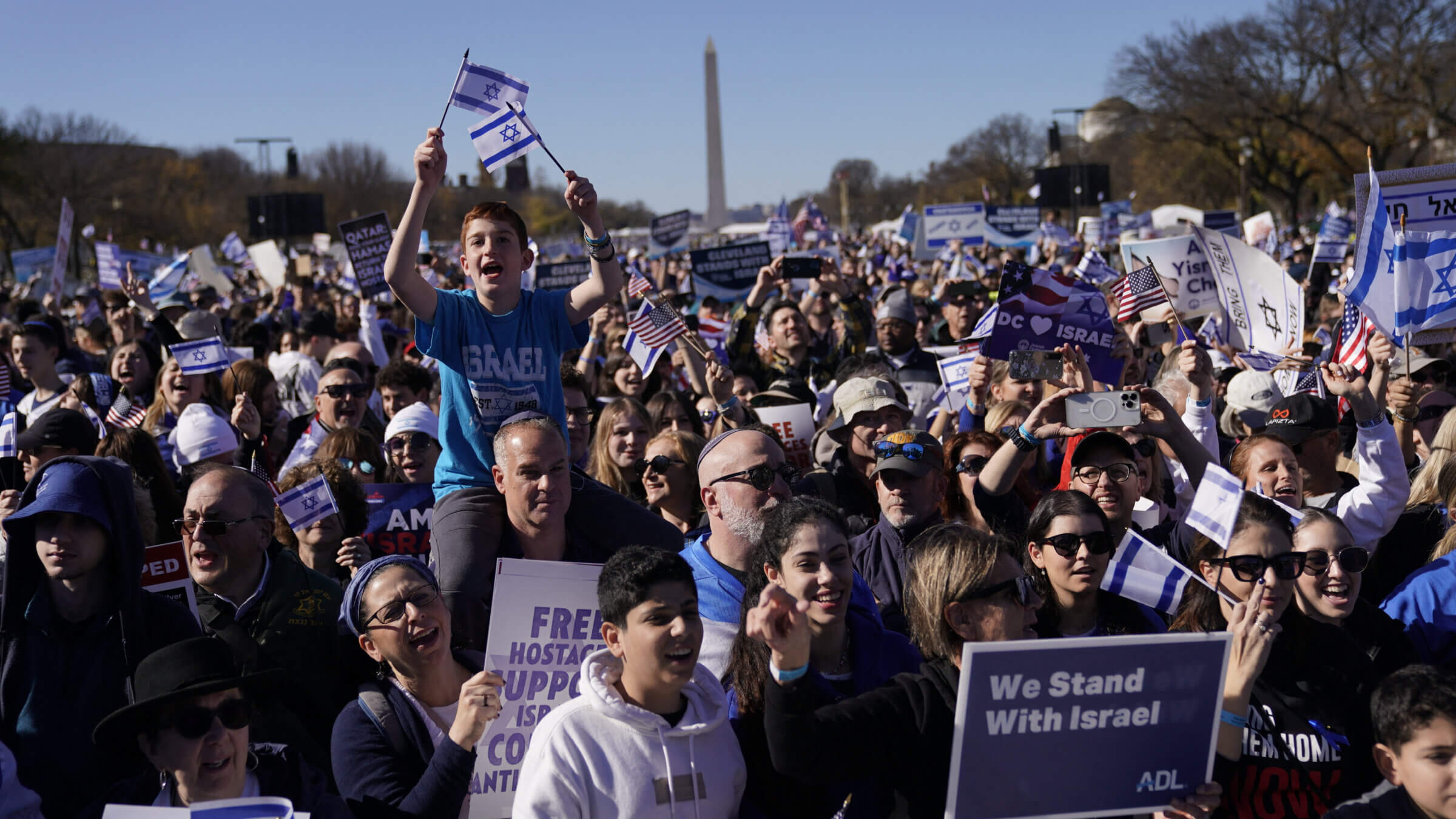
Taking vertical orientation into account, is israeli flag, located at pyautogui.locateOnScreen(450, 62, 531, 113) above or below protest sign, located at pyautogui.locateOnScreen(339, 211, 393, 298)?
above

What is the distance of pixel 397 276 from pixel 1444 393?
5.74 m

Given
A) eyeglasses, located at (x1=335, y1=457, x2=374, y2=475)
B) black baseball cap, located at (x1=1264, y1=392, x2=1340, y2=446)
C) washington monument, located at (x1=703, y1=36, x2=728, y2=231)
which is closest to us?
black baseball cap, located at (x1=1264, y1=392, x2=1340, y2=446)

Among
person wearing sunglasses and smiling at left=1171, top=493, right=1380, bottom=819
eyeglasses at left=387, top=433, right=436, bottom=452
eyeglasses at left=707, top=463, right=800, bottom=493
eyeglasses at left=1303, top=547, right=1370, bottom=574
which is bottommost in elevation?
person wearing sunglasses and smiling at left=1171, top=493, right=1380, bottom=819

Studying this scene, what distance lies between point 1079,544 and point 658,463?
2.27 meters

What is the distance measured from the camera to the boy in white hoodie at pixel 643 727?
10.4 feet

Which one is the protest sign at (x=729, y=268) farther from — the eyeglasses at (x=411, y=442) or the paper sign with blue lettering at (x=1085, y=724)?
the paper sign with blue lettering at (x=1085, y=724)

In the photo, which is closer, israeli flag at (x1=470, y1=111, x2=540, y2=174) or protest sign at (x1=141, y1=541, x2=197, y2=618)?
protest sign at (x1=141, y1=541, x2=197, y2=618)

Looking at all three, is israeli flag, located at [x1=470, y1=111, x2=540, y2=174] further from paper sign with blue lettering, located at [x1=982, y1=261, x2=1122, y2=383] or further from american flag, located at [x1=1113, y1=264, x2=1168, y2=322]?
american flag, located at [x1=1113, y1=264, x2=1168, y2=322]

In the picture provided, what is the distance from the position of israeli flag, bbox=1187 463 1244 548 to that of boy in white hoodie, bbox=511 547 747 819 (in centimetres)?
159

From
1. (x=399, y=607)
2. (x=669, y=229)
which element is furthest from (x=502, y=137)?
(x=669, y=229)

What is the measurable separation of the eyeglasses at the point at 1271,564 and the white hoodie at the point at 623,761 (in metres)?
1.68

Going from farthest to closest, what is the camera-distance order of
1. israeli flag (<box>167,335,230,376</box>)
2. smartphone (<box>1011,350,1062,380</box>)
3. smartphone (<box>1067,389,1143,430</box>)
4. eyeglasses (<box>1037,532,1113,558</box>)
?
1. israeli flag (<box>167,335,230,376</box>)
2. smartphone (<box>1011,350,1062,380</box>)
3. smartphone (<box>1067,389,1143,430</box>)
4. eyeglasses (<box>1037,532,1113,558</box>)

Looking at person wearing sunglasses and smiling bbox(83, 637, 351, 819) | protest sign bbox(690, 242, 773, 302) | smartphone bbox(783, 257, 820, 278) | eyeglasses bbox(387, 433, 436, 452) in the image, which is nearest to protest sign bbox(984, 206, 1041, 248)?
protest sign bbox(690, 242, 773, 302)

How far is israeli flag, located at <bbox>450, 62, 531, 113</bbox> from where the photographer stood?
5.35 metres
